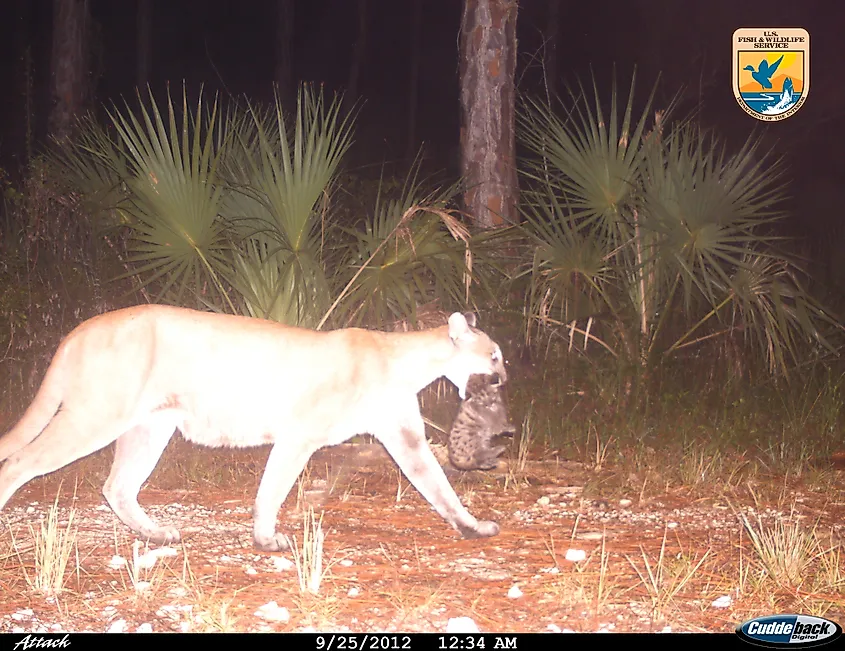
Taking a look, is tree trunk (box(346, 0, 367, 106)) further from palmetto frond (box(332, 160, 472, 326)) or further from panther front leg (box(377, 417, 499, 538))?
panther front leg (box(377, 417, 499, 538))

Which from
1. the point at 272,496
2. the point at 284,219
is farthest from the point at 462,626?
the point at 284,219

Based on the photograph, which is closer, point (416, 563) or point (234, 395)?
point (416, 563)

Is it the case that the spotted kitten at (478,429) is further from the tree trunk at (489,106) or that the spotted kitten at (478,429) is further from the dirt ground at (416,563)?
the tree trunk at (489,106)

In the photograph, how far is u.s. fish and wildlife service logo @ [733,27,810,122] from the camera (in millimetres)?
9492

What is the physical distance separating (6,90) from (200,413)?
29440mm

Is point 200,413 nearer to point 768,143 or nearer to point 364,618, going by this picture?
point 364,618

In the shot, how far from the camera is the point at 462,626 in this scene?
4133 millimetres

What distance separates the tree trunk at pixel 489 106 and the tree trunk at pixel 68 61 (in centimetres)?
948

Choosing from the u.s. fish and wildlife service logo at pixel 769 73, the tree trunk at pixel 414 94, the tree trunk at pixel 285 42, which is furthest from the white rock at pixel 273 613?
the tree trunk at pixel 414 94

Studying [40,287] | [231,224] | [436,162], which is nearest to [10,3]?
[436,162]

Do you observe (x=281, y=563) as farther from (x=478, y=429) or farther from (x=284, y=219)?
(x=284, y=219)

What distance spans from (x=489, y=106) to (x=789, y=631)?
5.90m

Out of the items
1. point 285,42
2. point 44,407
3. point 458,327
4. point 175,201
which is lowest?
point 44,407

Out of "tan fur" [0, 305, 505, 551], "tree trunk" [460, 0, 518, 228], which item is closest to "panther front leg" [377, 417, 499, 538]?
"tan fur" [0, 305, 505, 551]
